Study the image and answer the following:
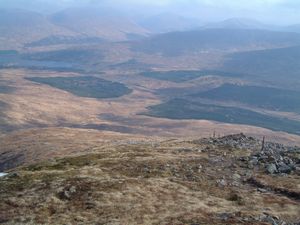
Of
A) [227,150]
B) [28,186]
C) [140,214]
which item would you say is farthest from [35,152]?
[140,214]

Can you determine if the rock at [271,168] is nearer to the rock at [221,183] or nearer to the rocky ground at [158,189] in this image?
the rocky ground at [158,189]

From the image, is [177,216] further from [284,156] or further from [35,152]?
[35,152]

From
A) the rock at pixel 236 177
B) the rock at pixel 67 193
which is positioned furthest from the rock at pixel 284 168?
the rock at pixel 67 193

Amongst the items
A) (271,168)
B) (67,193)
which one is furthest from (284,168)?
(67,193)

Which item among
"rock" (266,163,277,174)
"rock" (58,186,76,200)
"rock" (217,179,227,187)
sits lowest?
"rock" (58,186,76,200)

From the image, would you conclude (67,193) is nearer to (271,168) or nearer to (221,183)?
(221,183)

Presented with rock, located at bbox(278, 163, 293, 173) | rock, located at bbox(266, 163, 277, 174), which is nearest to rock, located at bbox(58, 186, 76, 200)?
rock, located at bbox(266, 163, 277, 174)

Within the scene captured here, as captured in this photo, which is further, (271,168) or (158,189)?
(271,168)

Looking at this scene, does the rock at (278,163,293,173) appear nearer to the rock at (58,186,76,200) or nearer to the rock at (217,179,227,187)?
the rock at (217,179,227,187)
